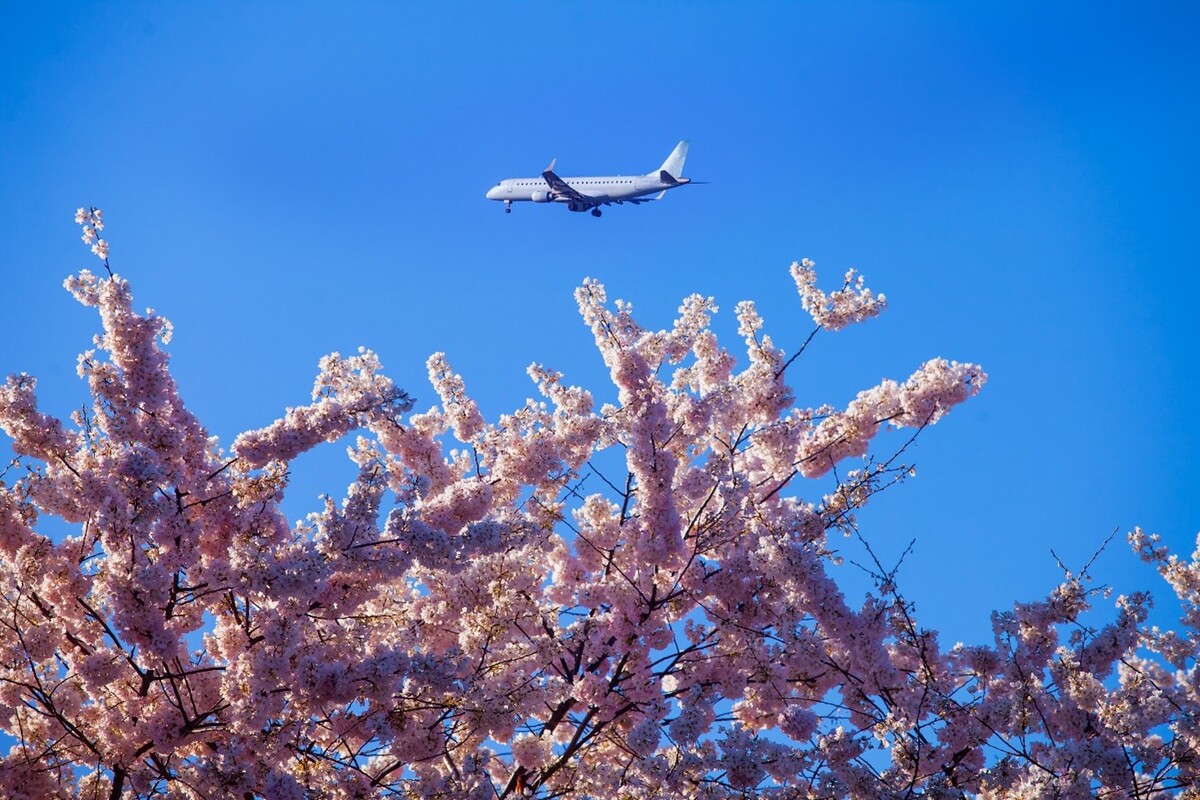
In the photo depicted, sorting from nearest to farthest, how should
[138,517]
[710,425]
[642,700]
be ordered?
1. [138,517]
2. [642,700]
3. [710,425]

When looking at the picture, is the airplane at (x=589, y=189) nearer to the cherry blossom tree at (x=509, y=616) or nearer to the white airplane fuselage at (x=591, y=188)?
the white airplane fuselage at (x=591, y=188)

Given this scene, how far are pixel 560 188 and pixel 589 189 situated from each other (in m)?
4.28

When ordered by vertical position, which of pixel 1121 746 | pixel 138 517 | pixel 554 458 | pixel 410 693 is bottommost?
pixel 1121 746

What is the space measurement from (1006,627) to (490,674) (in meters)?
5.59

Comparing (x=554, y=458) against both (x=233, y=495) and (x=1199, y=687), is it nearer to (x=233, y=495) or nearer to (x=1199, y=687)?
(x=233, y=495)

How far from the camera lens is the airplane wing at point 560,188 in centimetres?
5775

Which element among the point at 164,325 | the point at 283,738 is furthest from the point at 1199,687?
the point at 164,325

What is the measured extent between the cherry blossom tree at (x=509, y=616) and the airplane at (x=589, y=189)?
4774 cm

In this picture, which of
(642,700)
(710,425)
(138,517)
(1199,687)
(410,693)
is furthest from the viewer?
(1199,687)

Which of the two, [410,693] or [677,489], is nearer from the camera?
[410,693]

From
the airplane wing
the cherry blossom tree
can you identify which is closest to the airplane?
the airplane wing

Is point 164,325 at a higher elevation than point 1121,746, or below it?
higher

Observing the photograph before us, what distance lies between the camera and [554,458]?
11109 millimetres

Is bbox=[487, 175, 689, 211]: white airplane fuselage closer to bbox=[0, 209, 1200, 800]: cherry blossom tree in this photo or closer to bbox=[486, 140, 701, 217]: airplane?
bbox=[486, 140, 701, 217]: airplane
